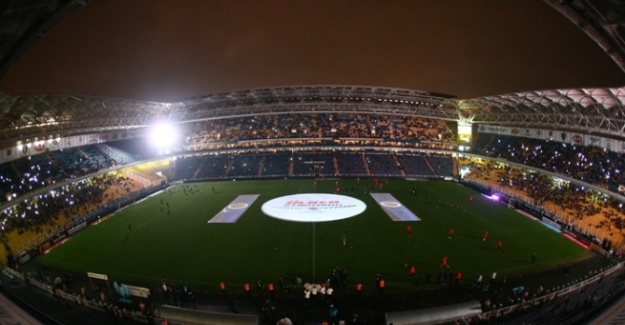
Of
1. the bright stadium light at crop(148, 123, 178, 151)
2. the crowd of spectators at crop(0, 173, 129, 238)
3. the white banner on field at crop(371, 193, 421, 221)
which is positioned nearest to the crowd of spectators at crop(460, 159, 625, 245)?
the white banner on field at crop(371, 193, 421, 221)

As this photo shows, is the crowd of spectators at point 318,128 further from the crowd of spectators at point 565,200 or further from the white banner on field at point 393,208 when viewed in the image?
the white banner on field at point 393,208

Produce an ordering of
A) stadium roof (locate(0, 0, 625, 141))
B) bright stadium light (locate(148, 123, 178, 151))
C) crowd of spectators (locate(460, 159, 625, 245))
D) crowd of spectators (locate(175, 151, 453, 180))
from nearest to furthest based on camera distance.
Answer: stadium roof (locate(0, 0, 625, 141)) → crowd of spectators (locate(460, 159, 625, 245)) → crowd of spectators (locate(175, 151, 453, 180)) → bright stadium light (locate(148, 123, 178, 151))

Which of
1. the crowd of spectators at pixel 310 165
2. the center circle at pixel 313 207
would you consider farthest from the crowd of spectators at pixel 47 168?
the center circle at pixel 313 207

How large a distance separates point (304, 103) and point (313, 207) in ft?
57.5

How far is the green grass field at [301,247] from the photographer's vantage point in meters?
20.2

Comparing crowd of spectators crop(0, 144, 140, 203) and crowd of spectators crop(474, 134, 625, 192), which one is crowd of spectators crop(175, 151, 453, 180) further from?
crowd of spectators crop(0, 144, 140, 203)

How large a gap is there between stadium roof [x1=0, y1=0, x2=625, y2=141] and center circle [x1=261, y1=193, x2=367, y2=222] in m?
13.9

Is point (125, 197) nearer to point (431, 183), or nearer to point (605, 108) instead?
point (431, 183)

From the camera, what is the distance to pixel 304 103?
1800 inches

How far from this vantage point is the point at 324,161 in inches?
2060

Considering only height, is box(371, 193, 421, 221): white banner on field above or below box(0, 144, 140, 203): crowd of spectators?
below

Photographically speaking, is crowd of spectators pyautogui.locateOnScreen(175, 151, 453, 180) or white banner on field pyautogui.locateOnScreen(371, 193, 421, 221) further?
crowd of spectators pyautogui.locateOnScreen(175, 151, 453, 180)

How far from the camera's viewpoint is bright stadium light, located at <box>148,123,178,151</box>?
5012cm

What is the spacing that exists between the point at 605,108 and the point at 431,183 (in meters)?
20.5
